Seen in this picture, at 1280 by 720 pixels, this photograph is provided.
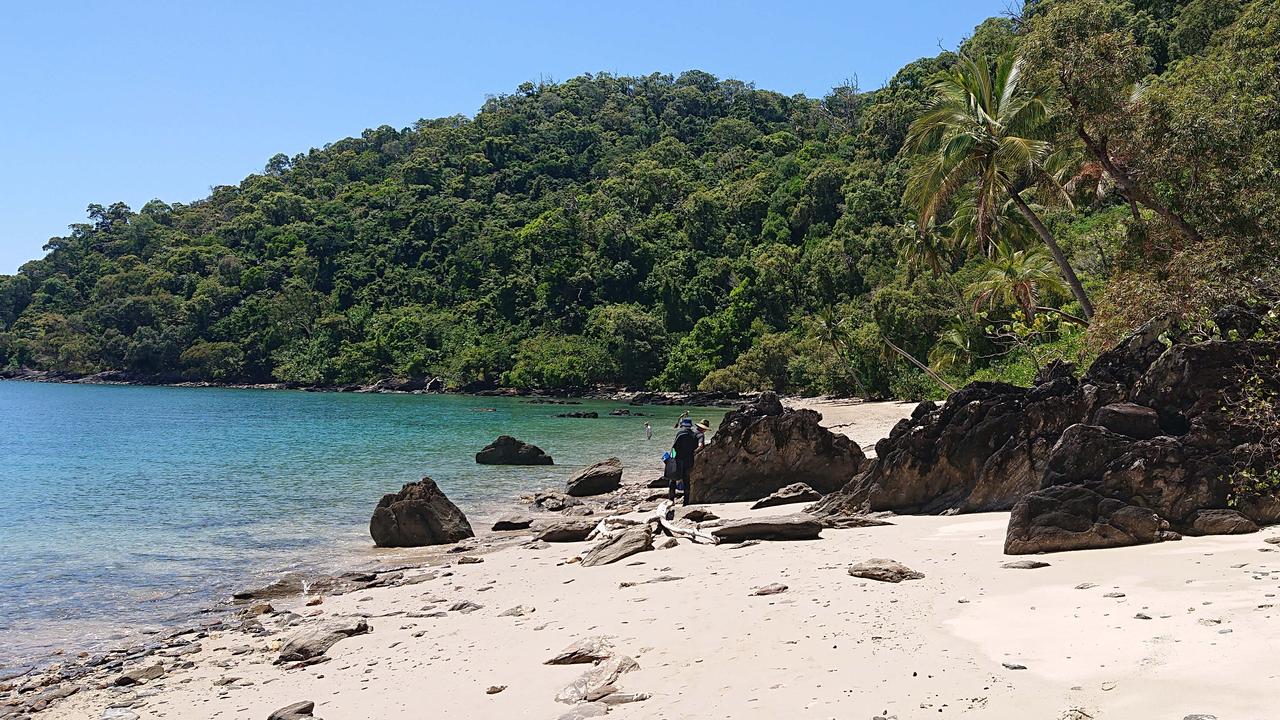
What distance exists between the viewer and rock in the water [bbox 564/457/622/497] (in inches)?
970

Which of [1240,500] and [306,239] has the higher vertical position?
[306,239]

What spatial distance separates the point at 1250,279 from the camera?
12.9 metres

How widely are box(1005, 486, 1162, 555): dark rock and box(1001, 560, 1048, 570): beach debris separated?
0.58 m

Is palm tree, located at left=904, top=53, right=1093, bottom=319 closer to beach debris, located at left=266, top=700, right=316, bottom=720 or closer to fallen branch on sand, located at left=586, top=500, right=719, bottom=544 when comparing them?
fallen branch on sand, located at left=586, top=500, right=719, bottom=544

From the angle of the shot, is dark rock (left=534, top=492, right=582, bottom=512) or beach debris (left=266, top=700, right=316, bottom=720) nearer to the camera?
beach debris (left=266, top=700, right=316, bottom=720)

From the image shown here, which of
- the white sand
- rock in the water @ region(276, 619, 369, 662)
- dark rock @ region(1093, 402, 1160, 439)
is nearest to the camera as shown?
the white sand

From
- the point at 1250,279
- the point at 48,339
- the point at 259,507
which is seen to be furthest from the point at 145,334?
the point at 1250,279

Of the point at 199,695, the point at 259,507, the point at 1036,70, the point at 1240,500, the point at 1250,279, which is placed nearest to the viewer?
the point at 199,695

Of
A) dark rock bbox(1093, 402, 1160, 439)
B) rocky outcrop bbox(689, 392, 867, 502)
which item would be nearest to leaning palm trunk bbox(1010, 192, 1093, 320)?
rocky outcrop bbox(689, 392, 867, 502)

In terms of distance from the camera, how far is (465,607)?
11.4 m

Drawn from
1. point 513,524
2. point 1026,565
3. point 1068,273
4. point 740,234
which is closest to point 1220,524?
point 1026,565

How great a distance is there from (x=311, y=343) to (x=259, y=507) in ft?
347

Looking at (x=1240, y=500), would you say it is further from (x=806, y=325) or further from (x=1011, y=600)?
(x=806, y=325)

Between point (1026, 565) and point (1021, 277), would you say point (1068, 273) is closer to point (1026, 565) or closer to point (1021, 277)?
point (1021, 277)
